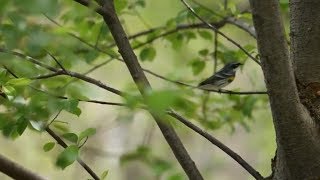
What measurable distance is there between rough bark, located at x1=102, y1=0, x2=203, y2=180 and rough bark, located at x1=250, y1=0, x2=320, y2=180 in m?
0.22

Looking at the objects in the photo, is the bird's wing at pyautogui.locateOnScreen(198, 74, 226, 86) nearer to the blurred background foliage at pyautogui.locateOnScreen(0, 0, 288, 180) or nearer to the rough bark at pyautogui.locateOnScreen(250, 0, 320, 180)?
the blurred background foliage at pyautogui.locateOnScreen(0, 0, 288, 180)

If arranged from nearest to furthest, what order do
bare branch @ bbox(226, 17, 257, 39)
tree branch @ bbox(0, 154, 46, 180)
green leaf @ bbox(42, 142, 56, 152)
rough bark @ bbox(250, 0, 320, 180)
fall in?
rough bark @ bbox(250, 0, 320, 180), green leaf @ bbox(42, 142, 56, 152), tree branch @ bbox(0, 154, 46, 180), bare branch @ bbox(226, 17, 257, 39)

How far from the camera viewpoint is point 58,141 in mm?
1356

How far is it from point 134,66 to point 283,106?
0.35 m

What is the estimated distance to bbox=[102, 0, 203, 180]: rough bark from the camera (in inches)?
47.5

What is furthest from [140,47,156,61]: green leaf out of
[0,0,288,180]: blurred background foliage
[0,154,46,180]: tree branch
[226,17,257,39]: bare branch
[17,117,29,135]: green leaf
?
[17,117,29,135]: green leaf

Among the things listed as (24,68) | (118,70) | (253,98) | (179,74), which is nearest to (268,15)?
(24,68)

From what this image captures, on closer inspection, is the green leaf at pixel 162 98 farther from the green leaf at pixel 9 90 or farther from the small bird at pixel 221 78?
the small bird at pixel 221 78

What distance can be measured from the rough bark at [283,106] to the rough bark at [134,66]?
0.71 feet

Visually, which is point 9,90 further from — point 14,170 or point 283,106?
point 283,106

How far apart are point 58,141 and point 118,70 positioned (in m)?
5.38

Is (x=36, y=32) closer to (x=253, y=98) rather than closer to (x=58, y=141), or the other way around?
(x=58, y=141)

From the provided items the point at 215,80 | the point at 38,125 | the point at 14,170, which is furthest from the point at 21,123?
the point at 215,80

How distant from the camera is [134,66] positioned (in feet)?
3.97
